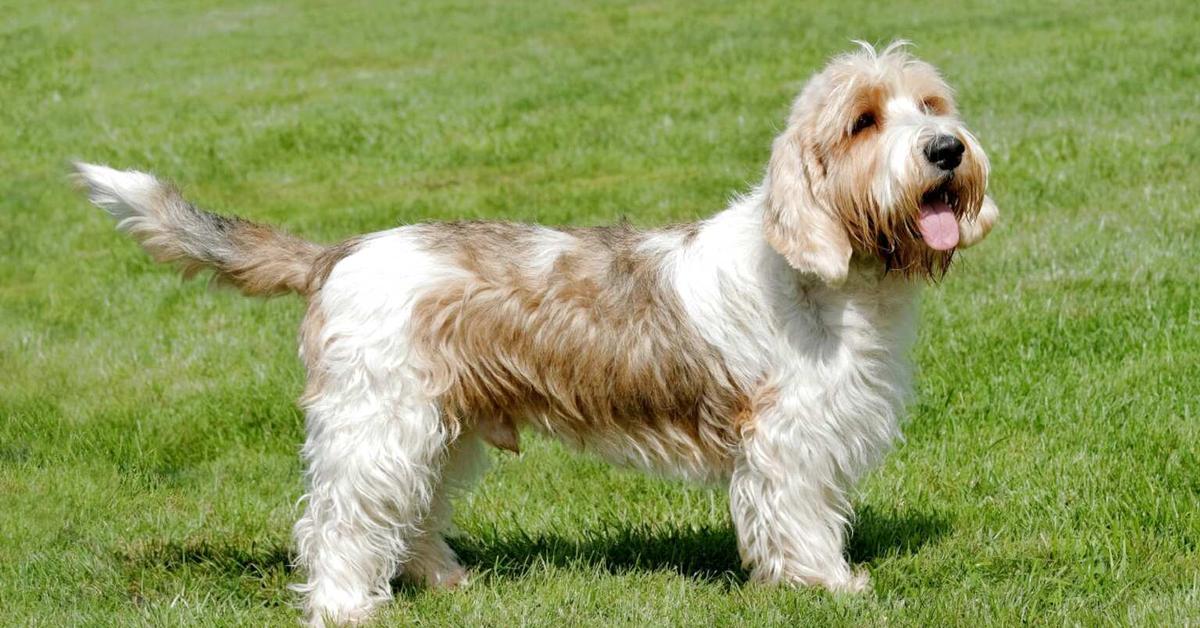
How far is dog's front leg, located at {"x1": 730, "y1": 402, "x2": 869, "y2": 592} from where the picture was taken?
4863 mm

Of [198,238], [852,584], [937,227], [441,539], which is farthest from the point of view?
[441,539]

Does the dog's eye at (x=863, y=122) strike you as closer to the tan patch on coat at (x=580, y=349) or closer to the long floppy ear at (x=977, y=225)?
the long floppy ear at (x=977, y=225)

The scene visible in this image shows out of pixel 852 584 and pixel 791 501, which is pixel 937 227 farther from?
pixel 852 584

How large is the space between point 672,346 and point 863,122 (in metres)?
0.97

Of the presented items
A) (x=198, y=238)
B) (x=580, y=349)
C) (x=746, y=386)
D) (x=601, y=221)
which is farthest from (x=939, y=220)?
(x=601, y=221)

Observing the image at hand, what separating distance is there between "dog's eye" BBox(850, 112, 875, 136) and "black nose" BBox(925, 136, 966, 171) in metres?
0.28

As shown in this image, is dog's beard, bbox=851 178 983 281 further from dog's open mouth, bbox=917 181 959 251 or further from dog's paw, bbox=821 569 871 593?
dog's paw, bbox=821 569 871 593

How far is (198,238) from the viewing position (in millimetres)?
5203

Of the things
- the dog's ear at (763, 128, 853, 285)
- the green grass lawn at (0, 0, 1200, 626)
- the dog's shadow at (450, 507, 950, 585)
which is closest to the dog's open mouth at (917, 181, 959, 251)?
the dog's ear at (763, 128, 853, 285)

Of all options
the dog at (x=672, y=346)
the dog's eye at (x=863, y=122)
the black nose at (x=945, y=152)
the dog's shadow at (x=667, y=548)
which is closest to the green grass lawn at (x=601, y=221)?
the dog's shadow at (x=667, y=548)

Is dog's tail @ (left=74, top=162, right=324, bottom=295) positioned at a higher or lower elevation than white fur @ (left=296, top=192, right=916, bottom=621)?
higher

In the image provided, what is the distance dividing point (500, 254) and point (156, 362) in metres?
3.83

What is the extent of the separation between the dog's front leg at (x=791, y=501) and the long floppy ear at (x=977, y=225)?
2.51 ft

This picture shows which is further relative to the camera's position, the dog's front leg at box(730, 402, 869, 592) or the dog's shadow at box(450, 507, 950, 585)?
the dog's shadow at box(450, 507, 950, 585)
